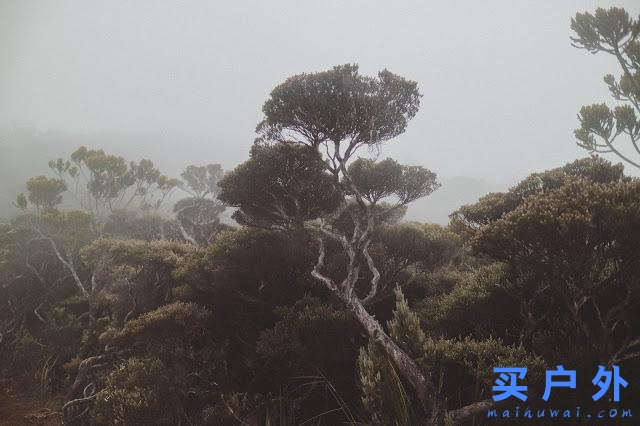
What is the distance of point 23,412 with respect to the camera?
12086 mm

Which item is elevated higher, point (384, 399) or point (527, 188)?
point (527, 188)

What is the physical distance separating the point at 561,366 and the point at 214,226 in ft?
90.4

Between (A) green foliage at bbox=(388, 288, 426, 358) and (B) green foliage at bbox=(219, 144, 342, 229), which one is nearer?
(A) green foliage at bbox=(388, 288, 426, 358)

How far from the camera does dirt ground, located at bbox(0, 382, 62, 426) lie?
38.0 ft

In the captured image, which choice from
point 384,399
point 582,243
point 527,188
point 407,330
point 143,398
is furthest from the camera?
point 527,188

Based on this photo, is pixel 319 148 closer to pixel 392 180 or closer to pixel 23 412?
pixel 392 180

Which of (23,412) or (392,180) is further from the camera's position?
(392,180)

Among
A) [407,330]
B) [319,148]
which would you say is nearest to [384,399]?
[407,330]

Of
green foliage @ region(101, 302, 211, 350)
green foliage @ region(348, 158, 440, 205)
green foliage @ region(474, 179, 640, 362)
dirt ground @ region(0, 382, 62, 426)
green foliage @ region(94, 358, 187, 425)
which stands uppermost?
green foliage @ region(348, 158, 440, 205)

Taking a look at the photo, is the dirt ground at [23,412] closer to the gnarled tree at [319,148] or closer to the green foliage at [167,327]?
the green foliage at [167,327]

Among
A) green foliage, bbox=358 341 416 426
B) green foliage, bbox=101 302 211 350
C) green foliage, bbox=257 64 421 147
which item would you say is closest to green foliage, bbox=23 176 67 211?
green foliage, bbox=101 302 211 350

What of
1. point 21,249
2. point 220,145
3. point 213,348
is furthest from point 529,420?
point 220,145

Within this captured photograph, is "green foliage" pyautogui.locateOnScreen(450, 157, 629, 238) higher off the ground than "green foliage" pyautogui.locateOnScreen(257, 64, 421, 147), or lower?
lower

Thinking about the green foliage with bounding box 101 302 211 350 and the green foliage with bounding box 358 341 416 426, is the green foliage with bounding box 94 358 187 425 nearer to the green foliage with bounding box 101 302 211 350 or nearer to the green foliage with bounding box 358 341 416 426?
the green foliage with bounding box 101 302 211 350
